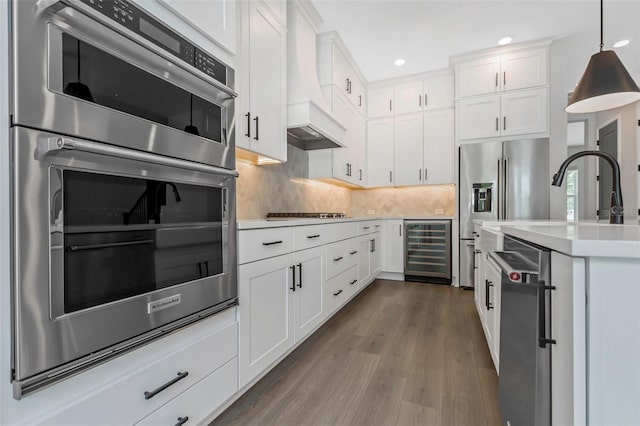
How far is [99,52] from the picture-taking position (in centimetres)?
89

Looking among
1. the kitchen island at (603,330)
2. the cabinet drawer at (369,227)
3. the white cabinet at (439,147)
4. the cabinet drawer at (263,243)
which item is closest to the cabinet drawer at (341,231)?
the cabinet drawer at (369,227)

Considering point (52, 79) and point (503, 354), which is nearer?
point (52, 79)

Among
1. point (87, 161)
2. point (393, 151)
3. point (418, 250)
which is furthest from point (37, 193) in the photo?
point (393, 151)

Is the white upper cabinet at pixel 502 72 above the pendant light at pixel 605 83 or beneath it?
above

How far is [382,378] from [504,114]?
11.4ft

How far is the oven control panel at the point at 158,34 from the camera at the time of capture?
0.93 metres

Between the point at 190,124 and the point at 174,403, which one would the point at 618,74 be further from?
the point at 174,403

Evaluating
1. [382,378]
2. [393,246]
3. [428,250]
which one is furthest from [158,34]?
[428,250]

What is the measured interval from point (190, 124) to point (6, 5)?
565 mm

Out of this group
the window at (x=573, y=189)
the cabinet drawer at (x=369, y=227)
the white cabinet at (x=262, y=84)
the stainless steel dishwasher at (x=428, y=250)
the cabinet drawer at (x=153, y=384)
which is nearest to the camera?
the cabinet drawer at (x=153, y=384)

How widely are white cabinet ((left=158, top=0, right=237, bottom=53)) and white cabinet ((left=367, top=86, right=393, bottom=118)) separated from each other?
3.24m

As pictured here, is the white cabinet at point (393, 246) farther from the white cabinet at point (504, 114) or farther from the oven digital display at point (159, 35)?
the oven digital display at point (159, 35)

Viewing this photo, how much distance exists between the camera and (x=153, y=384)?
1.02 m

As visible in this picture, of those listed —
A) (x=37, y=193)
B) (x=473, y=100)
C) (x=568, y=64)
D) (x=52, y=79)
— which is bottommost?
(x=37, y=193)
